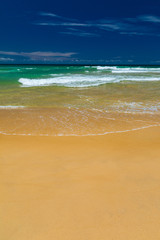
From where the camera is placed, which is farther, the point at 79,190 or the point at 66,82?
the point at 66,82

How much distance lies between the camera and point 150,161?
354 centimetres

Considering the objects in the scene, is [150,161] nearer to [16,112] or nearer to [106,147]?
[106,147]

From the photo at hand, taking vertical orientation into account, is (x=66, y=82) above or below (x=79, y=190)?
below

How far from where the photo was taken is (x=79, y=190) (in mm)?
2725

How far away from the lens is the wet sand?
2.11m

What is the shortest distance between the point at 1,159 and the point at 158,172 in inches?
101

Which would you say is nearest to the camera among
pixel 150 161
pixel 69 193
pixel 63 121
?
pixel 69 193

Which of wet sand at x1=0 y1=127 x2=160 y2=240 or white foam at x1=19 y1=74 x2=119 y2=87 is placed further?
white foam at x1=19 y1=74 x2=119 y2=87

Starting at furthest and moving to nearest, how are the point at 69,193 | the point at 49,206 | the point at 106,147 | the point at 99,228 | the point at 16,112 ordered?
the point at 16,112, the point at 106,147, the point at 69,193, the point at 49,206, the point at 99,228

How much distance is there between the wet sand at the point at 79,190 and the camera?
82.9 inches

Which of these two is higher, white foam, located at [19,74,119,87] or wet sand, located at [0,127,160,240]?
wet sand, located at [0,127,160,240]

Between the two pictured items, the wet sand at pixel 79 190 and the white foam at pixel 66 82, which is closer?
the wet sand at pixel 79 190

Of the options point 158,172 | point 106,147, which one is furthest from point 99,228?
point 106,147

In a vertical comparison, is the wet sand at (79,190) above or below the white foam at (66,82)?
above
